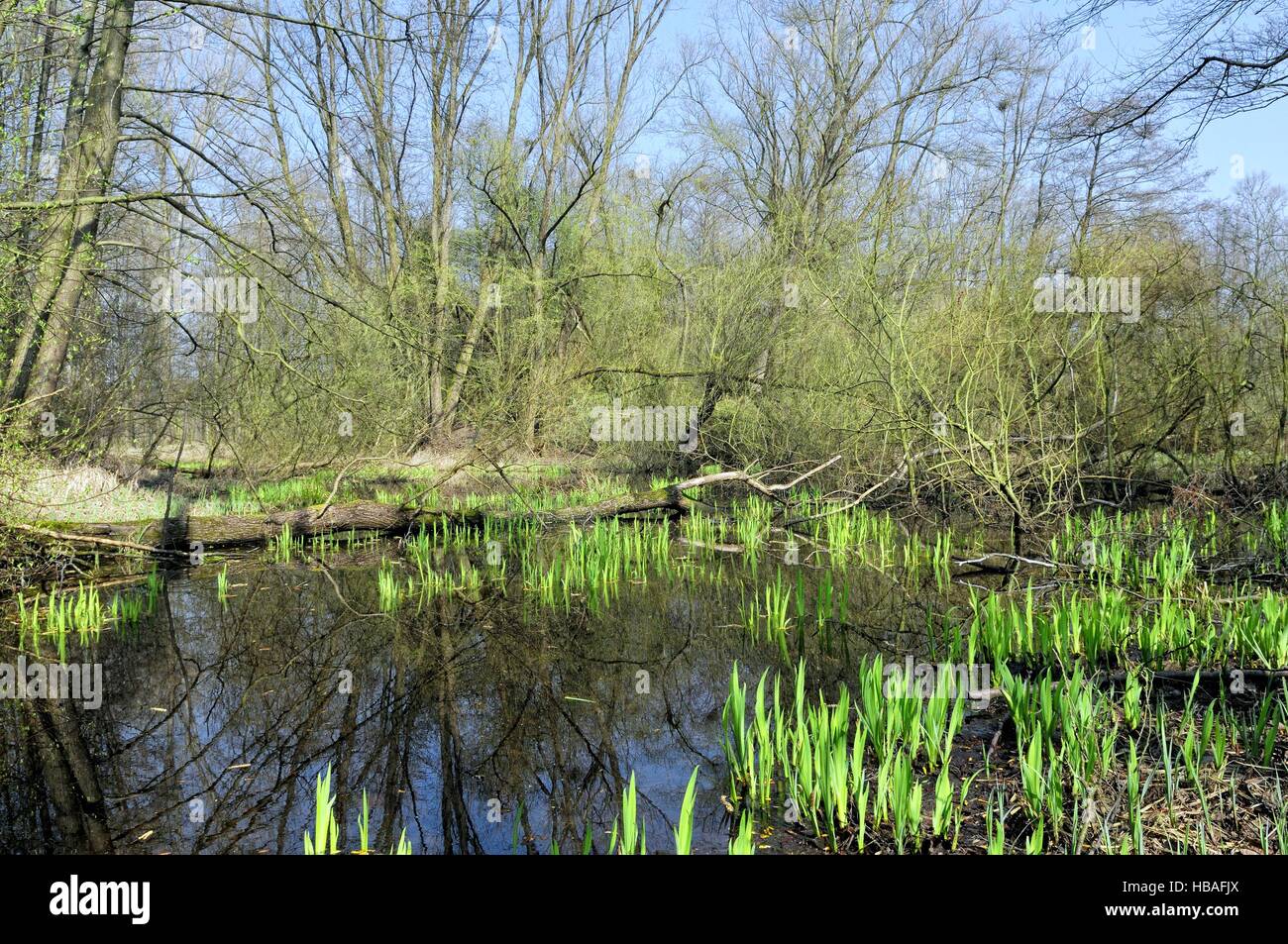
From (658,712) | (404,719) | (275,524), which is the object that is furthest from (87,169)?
(658,712)

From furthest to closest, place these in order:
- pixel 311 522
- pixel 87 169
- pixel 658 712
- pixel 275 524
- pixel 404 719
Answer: pixel 311 522, pixel 275 524, pixel 87 169, pixel 658 712, pixel 404 719

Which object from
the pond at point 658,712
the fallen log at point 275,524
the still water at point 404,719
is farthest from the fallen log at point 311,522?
the still water at point 404,719

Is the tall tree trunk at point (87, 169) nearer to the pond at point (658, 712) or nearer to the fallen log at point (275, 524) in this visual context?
the fallen log at point (275, 524)

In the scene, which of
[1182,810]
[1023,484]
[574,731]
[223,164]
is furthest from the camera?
[223,164]

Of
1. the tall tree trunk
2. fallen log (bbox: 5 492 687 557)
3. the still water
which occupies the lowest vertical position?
the still water

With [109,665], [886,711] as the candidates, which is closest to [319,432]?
[109,665]

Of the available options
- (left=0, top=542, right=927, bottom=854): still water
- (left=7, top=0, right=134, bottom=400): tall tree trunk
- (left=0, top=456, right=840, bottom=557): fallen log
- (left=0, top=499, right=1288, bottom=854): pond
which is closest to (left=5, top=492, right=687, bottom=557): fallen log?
(left=0, top=456, right=840, bottom=557): fallen log

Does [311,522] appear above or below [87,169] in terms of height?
below

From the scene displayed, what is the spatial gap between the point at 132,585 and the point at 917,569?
7591mm

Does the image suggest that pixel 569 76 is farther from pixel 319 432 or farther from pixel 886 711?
pixel 886 711

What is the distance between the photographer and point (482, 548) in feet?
33.5

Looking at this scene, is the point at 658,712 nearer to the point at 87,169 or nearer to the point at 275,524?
the point at 275,524

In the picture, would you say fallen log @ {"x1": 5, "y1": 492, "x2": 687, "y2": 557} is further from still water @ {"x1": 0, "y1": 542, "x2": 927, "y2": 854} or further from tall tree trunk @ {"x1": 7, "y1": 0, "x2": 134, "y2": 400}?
tall tree trunk @ {"x1": 7, "y1": 0, "x2": 134, "y2": 400}

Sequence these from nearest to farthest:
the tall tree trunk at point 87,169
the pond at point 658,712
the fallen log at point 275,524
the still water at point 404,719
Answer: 1. the pond at point 658,712
2. the still water at point 404,719
3. the fallen log at point 275,524
4. the tall tree trunk at point 87,169
